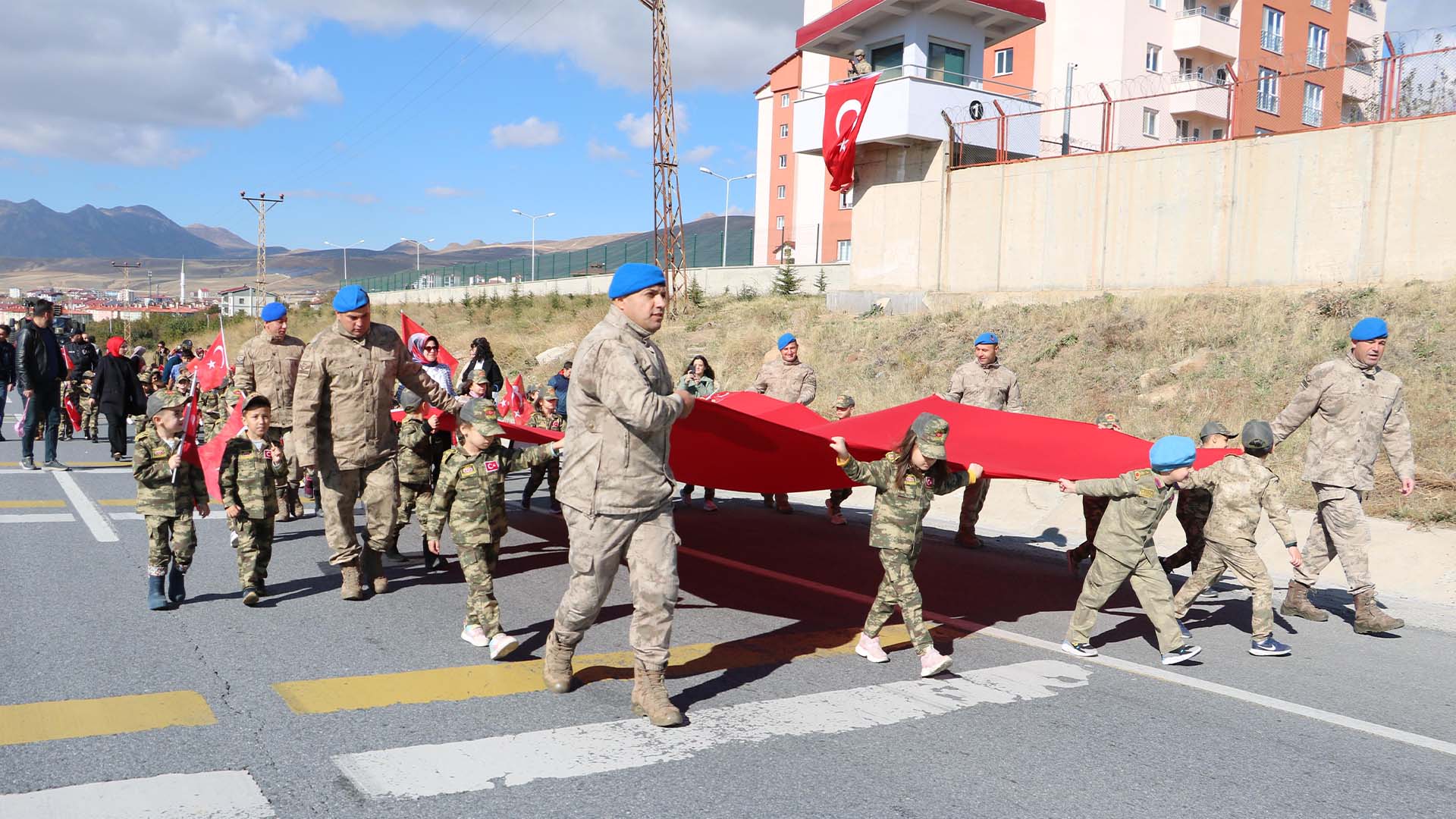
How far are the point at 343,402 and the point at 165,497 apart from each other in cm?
121

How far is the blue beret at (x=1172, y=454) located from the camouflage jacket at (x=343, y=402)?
4.89m

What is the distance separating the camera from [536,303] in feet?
167

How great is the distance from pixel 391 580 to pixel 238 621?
1389mm

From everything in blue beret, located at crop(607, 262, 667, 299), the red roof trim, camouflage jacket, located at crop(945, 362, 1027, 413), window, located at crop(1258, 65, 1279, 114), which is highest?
the red roof trim

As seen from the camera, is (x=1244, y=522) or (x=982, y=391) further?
(x=982, y=391)

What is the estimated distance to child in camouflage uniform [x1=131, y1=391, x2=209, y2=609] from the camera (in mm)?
6535

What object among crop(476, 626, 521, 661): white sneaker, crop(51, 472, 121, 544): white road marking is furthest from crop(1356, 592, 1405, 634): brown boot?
crop(51, 472, 121, 544): white road marking

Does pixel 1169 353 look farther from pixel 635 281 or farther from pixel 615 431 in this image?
pixel 615 431

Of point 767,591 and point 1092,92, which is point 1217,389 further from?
point 1092,92

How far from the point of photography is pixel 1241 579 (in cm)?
652

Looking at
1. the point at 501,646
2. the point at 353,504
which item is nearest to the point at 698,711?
the point at 501,646

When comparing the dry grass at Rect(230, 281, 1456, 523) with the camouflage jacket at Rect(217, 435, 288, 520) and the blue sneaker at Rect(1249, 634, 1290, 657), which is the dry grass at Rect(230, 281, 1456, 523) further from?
the camouflage jacket at Rect(217, 435, 288, 520)

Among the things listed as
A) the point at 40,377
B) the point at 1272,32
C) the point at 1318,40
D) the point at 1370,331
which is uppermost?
the point at 1318,40

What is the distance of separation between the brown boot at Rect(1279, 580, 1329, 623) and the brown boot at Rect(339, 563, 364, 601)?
6458mm
